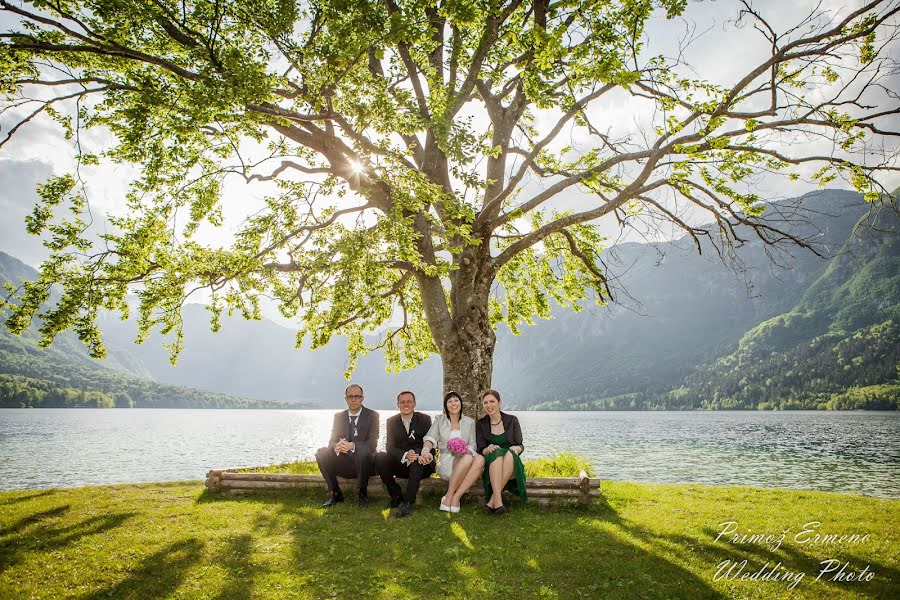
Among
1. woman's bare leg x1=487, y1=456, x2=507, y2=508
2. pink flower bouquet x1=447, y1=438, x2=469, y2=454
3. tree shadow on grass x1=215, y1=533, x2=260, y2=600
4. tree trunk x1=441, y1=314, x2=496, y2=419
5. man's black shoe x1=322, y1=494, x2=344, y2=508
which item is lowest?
man's black shoe x1=322, y1=494, x2=344, y2=508

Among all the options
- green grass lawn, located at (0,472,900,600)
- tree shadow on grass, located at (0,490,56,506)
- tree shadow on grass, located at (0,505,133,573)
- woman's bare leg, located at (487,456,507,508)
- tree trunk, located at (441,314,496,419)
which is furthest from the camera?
tree trunk, located at (441,314,496,419)

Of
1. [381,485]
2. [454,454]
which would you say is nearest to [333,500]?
[381,485]

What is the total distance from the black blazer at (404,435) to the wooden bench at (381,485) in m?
0.81

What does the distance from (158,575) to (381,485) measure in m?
4.36

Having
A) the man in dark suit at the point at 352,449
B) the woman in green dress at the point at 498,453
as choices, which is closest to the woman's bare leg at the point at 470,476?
the woman in green dress at the point at 498,453

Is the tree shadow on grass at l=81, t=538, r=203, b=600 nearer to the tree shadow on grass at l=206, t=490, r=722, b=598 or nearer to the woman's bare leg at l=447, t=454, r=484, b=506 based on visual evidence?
the tree shadow on grass at l=206, t=490, r=722, b=598

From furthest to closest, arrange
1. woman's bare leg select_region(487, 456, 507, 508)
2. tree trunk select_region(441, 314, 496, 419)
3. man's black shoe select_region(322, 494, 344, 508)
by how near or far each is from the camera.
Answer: tree trunk select_region(441, 314, 496, 419) → man's black shoe select_region(322, 494, 344, 508) → woman's bare leg select_region(487, 456, 507, 508)

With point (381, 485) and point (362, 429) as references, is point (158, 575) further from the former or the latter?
point (381, 485)

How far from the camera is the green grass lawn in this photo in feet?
16.9

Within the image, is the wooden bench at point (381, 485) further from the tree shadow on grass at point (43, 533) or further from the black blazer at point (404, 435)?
the tree shadow on grass at point (43, 533)

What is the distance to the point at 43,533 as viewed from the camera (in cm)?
706

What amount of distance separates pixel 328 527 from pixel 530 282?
1182 centimetres

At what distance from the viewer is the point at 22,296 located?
10.5 m

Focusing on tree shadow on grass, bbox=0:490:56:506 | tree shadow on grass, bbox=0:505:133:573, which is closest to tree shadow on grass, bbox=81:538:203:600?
tree shadow on grass, bbox=0:505:133:573
